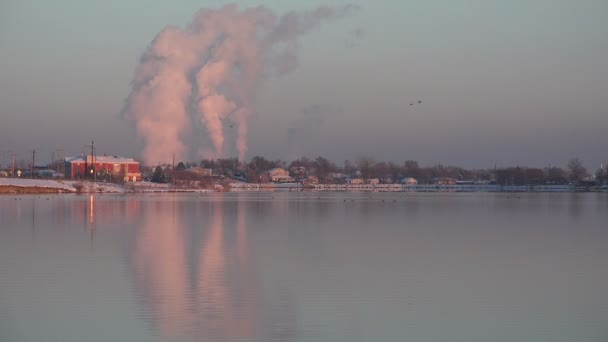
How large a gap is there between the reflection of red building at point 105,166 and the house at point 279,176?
6538 centimetres

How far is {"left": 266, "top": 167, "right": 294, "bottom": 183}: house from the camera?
Answer: 19012 cm

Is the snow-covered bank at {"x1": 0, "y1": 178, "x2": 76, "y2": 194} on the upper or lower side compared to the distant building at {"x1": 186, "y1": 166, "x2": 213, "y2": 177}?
lower

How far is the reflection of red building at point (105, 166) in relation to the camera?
11831cm

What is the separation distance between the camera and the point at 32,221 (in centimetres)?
3453

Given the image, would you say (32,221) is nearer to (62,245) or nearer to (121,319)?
(62,245)

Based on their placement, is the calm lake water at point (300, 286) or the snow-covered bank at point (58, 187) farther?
the snow-covered bank at point (58, 187)

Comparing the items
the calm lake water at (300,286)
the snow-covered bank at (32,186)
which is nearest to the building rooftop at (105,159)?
the snow-covered bank at (32,186)

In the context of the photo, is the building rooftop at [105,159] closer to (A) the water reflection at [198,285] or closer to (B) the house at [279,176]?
(B) the house at [279,176]

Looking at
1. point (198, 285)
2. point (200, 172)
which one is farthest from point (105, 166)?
point (198, 285)

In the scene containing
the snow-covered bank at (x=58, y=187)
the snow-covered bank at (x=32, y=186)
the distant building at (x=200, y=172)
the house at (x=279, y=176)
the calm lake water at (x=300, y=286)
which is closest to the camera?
the calm lake water at (x=300, y=286)

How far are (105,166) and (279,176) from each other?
74.5 metres

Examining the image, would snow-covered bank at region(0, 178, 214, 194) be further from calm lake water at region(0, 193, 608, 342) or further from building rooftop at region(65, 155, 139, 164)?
calm lake water at region(0, 193, 608, 342)

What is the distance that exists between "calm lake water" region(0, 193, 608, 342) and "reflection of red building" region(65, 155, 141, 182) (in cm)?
9216

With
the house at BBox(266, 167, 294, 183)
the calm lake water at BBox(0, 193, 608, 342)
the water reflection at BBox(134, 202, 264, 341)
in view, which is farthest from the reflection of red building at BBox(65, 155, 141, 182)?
the water reflection at BBox(134, 202, 264, 341)
